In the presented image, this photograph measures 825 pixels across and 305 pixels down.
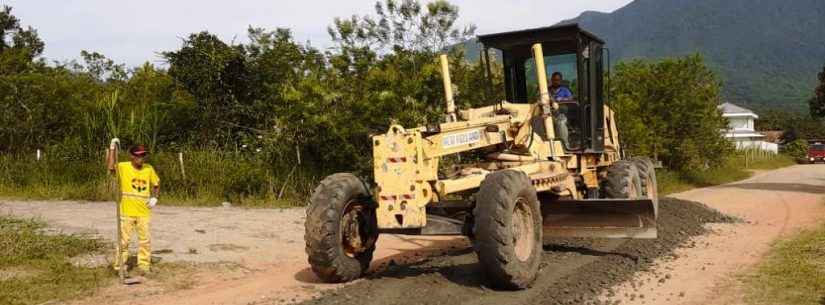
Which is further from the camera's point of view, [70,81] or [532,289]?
[70,81]

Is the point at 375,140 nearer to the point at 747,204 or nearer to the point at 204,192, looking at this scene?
the point at 204,192

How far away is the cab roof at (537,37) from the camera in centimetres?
977

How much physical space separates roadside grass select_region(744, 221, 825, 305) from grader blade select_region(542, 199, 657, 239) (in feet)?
3.88

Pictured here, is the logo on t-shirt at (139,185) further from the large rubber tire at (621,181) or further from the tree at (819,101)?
the tree at (819,101)

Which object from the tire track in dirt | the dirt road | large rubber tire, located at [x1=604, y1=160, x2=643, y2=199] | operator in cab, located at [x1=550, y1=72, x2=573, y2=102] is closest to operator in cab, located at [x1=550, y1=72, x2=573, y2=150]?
operator in cab, located at [x1=550, y1=72, x2=573, y2=102]

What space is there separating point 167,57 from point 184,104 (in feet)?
4.64

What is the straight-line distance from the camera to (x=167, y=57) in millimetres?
18234

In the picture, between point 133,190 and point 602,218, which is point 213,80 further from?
point 602,218

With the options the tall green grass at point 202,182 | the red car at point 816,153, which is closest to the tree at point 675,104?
the tall green grass at point 202,182

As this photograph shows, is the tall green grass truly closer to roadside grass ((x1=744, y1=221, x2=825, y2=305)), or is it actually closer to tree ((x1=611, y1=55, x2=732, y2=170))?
roadside grass ((x1=744, y1=221, x2=825, y2=305))

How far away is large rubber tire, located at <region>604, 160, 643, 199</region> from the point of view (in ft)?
33.8

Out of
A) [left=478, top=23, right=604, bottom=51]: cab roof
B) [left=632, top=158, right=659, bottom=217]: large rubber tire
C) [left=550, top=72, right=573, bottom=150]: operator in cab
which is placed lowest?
[left=632, top=158, right=659, bottom=217]: large rubber tire

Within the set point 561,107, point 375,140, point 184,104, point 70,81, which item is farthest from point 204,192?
point 375,140

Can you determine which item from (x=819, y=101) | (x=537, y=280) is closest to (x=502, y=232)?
(x=537, y=280)
